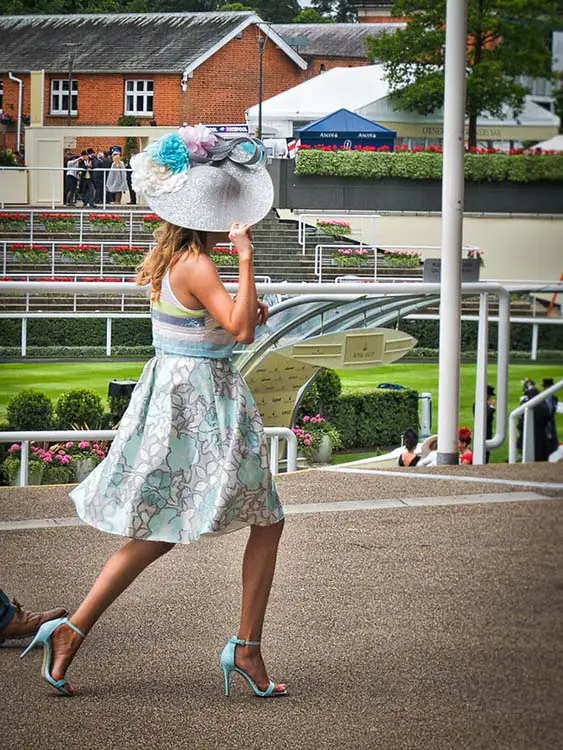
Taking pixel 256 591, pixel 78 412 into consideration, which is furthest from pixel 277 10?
pixel 78 412

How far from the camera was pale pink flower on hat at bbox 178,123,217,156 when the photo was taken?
1.20m

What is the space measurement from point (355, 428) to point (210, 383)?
57 centimetres

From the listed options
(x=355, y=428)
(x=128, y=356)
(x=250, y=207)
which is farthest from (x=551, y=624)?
(x=355, y=428)

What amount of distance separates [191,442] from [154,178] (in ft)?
0.98

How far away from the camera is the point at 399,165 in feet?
3.33

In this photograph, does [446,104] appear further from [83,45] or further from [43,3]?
[43,3]

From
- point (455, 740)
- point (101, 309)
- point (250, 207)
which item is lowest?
point (455, 740)

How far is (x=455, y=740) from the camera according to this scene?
31.8 inches

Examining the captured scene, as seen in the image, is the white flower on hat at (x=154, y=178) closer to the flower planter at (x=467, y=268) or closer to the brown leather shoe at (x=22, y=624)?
the flower planter at (x=467, y=268)

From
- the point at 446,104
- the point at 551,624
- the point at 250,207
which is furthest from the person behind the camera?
the point at 250,207

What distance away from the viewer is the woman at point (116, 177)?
1216 mm

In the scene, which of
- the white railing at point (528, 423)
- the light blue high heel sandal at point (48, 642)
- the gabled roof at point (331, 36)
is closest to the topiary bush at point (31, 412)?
the light blue high heel sandal at point (48, 642)

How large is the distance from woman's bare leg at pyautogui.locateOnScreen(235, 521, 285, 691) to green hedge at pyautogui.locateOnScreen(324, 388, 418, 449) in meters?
0.34

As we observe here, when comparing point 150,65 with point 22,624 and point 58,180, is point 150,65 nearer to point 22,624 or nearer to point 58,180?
point 58,180
